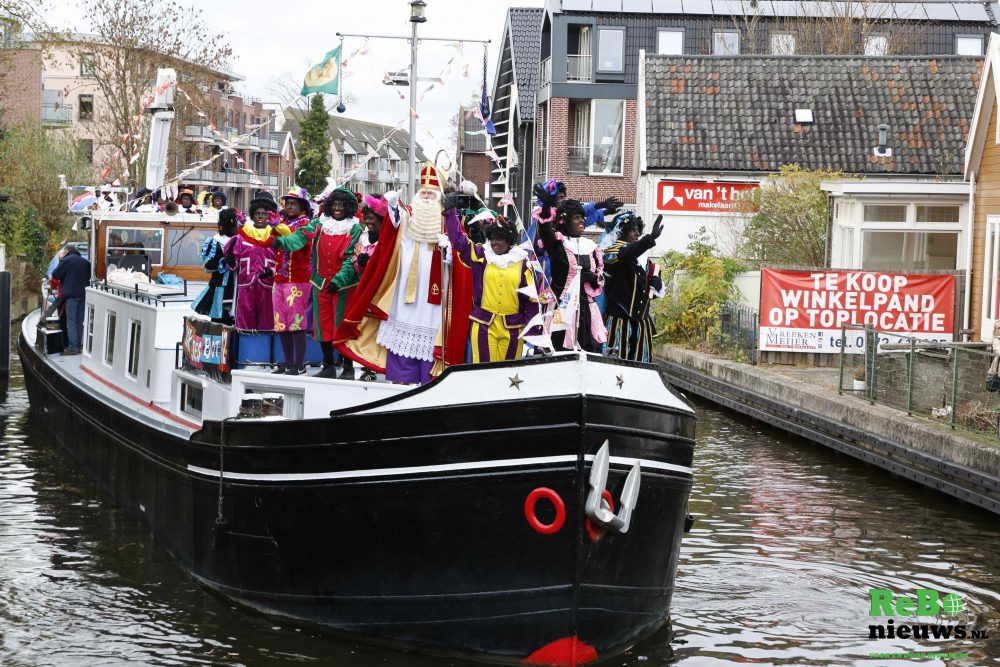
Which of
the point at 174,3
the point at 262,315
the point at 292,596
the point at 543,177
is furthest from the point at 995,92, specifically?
the point at 174,3

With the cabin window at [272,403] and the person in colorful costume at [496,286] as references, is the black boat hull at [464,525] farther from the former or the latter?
the person in colorful costume at [496,286]

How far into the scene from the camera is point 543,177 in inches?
1793

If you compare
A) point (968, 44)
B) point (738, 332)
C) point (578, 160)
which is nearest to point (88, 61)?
point (578, 160)

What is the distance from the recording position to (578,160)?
43.6m

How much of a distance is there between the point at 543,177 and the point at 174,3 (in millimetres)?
12940

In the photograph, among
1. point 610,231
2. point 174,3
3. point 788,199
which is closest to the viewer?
point 610,231

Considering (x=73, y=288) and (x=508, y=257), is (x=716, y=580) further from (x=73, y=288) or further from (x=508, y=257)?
(x=73, y=288)

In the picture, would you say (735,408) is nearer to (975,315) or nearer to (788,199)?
(975,315)

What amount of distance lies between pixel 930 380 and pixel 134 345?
897 centimetres

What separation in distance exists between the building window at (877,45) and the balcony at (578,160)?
9.22 metres

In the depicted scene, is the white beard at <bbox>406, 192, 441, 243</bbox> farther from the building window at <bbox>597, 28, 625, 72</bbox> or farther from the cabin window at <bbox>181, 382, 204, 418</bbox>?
the building window at <bbox>597, 28, 625, 72</bbox>

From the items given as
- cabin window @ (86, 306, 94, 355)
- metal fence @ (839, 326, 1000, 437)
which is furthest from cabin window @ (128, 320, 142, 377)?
metal fence @ (839, 326, 1000, 437)

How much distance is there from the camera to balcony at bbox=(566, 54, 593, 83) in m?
43.8

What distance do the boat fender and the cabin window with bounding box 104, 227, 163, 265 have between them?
23.5 feet
